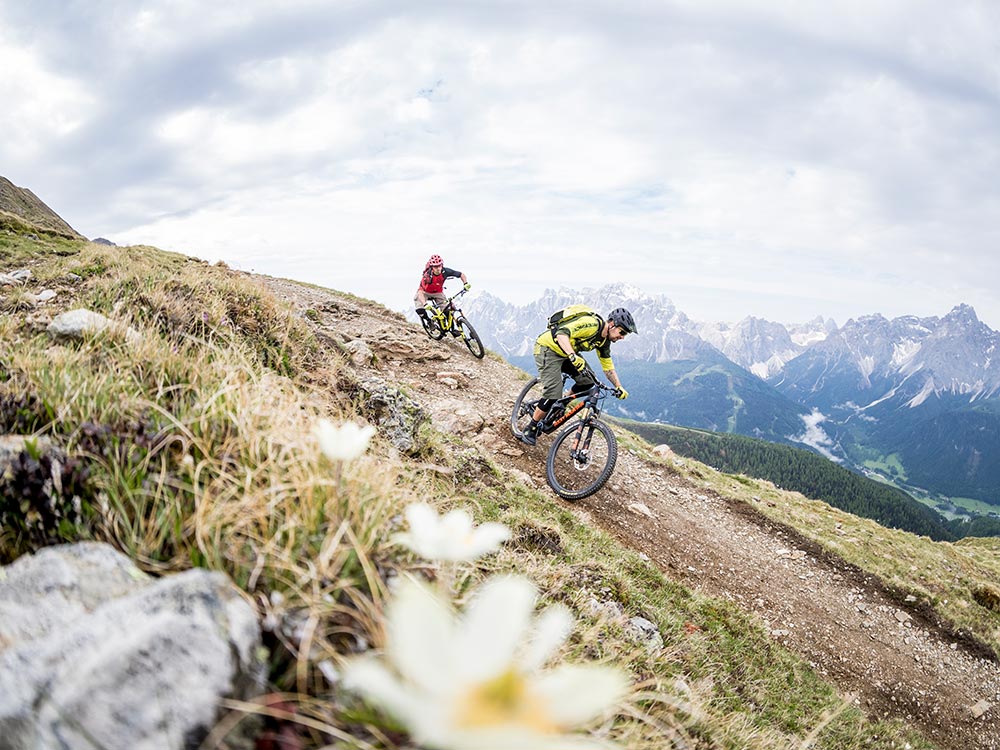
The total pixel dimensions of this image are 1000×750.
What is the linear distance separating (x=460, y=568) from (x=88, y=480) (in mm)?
1764

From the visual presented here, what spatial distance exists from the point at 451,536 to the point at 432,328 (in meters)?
18.0

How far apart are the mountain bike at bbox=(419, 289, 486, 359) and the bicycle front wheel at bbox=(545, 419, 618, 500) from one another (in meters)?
7.66

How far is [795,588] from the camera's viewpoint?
10195 millimetres

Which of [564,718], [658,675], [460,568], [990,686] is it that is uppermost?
[564,718]


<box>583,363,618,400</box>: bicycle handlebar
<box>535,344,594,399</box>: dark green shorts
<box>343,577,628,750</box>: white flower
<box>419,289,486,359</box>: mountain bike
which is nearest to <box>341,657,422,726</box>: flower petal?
<box>343,577,628,750</box>: white flower

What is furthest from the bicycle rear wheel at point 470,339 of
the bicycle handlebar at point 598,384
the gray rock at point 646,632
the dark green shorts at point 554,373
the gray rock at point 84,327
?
the gray rock at point 84,327

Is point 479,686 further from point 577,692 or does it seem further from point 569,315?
point 569,315

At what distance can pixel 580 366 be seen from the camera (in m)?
10.9

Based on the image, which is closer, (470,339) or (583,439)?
(583,439)

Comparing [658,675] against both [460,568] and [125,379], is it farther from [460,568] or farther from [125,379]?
[125,379]

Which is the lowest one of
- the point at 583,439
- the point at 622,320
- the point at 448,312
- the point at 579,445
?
the point at 579,445

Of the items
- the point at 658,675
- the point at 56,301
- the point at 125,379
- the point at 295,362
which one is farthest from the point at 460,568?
the point at 56,301

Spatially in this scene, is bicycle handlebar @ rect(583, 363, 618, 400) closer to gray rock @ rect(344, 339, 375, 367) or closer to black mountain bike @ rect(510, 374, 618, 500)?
black mountain bike @ rect(510, 374, 618, 500)

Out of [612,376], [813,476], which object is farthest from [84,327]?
[813,476]
